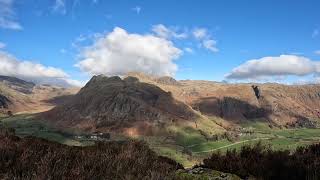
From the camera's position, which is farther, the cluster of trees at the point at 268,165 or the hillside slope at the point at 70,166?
the cluster of trees at the point at 268,165

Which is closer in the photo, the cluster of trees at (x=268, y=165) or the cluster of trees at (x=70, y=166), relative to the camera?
the cluster of trees at (x=70, y=166)

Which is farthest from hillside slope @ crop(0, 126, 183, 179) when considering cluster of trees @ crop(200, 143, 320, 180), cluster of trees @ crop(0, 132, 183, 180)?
cluster of trees @ crop(200, 143, 320, 180)

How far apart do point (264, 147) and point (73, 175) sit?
1074 cm

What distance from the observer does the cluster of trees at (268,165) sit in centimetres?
1371

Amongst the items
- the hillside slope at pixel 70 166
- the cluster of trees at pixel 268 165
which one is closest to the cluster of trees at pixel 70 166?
the hillside slope at pixel 70 166

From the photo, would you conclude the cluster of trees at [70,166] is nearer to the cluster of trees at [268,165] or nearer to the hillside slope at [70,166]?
the hillside slope at [70,166]

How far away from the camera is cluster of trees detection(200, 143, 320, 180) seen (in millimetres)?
13711

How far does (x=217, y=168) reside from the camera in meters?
14.4

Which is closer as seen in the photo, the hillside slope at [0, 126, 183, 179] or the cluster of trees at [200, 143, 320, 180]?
the hillside slope at [0, 126, 183, 179]

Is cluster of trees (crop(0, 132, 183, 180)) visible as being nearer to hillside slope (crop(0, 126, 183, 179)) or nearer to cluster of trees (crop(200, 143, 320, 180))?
hillside slope (crop(0, 126, 183, 179))

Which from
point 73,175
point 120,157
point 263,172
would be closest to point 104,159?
point 120,157

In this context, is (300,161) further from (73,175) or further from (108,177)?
(73,175)

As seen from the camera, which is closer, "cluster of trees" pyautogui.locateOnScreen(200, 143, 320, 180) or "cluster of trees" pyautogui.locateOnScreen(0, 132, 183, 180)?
"cluster of trees" pyautogui.locateOnScreen(0, 132, 183, 180)

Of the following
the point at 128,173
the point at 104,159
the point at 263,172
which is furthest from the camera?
the point at 263,172
